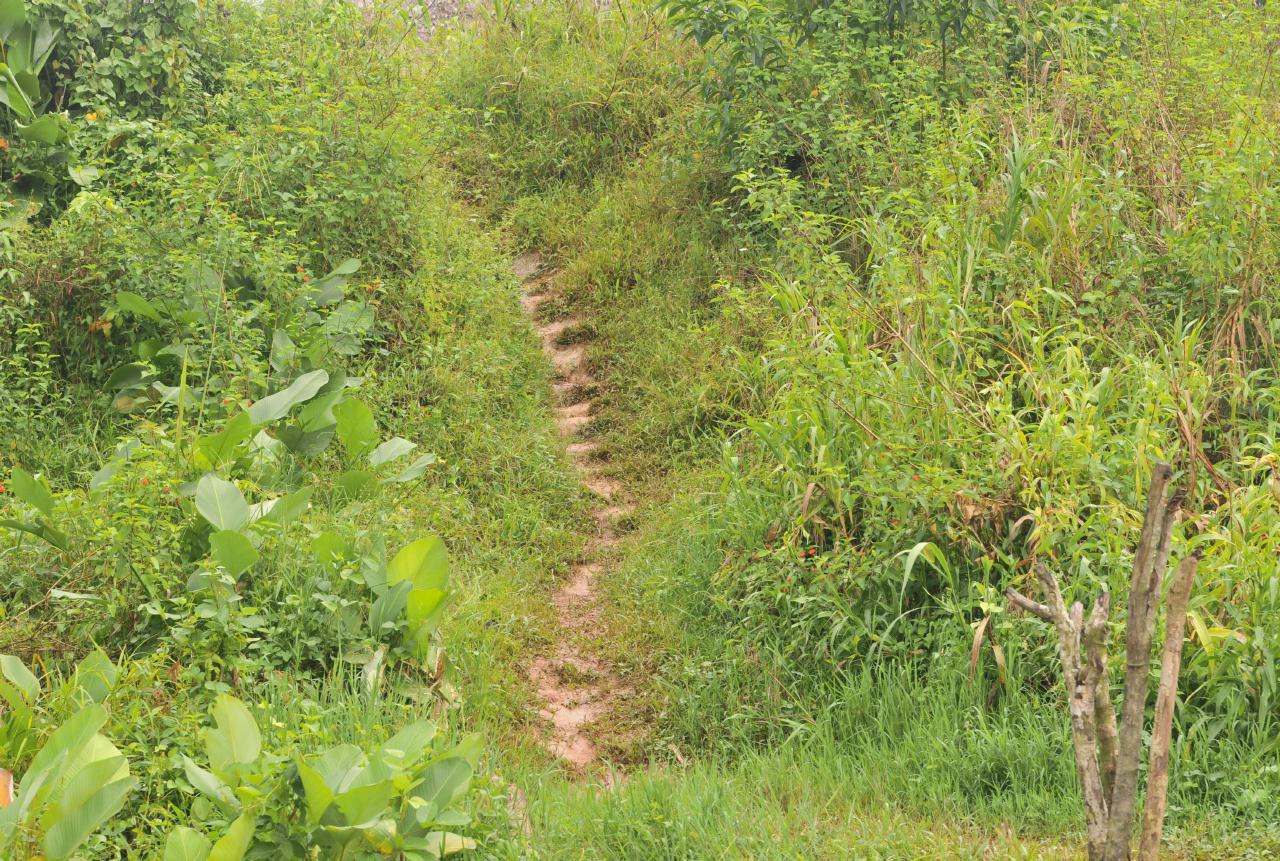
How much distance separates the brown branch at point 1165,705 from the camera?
2371 mm

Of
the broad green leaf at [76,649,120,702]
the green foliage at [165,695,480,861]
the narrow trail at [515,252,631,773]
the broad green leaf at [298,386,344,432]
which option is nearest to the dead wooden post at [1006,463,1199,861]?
the green foliage at [165,695,480,861]

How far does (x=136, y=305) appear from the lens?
559 centimetres

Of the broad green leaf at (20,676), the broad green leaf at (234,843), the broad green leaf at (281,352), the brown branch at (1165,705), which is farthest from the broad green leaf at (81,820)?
the broad green leaf at (281,352)

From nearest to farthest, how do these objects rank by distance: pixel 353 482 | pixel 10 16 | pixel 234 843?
1. pixel 234 843
2. pixel 353 482
3. pixel 10 16

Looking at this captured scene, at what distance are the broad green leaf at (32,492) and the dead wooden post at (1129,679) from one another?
3.44 metres

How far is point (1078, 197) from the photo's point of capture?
17.8 ft

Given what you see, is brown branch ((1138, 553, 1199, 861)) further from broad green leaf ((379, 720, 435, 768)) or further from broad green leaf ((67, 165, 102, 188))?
broad green leaf ((67, 165, 102, 188))

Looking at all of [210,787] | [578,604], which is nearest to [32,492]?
[210,787]

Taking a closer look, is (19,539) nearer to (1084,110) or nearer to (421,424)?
(421,424)

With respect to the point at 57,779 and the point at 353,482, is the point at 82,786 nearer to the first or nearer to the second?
the point at 57,779

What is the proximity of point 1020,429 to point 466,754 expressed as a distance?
2444 millimetres

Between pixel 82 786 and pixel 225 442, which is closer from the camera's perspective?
pixel 82 786

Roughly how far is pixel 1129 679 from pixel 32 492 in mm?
3708

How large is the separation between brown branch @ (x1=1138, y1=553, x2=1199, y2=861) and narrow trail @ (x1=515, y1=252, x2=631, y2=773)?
2230 millimetres
